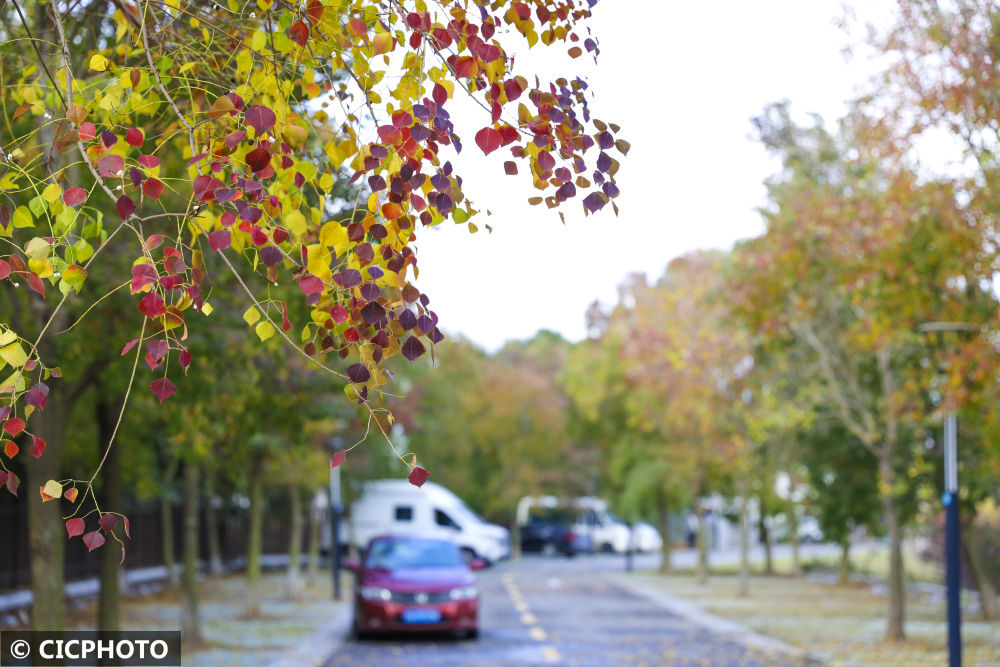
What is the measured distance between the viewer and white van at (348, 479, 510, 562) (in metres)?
42.8

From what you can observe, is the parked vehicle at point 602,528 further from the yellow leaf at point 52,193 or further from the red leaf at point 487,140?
the yellow leaf at point 52,193

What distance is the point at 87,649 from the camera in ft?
46.3

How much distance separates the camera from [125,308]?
10.4 metres

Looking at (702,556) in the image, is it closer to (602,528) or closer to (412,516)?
(412,516)

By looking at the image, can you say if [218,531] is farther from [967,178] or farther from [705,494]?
[967,178]

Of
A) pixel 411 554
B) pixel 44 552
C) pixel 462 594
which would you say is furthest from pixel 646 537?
pixel 44 552

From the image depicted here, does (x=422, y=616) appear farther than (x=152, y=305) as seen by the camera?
Yes

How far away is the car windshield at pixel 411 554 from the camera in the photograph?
1860cm

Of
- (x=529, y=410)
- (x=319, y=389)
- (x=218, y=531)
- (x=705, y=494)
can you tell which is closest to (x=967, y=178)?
(x=319, y=389)

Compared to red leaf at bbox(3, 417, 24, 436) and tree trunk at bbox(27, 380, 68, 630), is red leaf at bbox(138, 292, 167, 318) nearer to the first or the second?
red leaf at bbox(3, 417, 24, 436)

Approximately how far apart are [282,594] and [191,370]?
17605 millimetres

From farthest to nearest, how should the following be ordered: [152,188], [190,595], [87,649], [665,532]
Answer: [665,532]
[190,595]
[87,649]
[152,188]

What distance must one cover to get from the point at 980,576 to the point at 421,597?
35.4 feet

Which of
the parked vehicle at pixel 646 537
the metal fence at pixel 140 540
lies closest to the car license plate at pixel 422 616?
the metal fence at pixel 140 540
